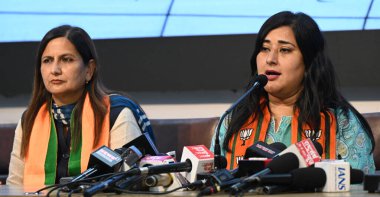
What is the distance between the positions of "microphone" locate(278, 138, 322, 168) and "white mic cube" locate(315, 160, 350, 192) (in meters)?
0.03

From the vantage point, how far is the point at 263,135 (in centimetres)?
266

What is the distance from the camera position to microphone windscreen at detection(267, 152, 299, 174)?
1656mm

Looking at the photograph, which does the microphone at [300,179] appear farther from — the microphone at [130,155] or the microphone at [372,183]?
the microphone at [130,155]

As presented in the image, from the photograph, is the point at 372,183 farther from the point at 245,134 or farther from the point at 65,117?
the point at 65,117

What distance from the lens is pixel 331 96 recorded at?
2.73 m

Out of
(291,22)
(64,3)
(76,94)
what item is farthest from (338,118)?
(64,3)

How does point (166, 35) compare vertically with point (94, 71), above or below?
above

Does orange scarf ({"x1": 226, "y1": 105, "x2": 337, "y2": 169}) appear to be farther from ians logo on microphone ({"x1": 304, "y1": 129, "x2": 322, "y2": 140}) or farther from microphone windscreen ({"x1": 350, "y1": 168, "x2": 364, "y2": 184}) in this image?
microphone windscreen ({"x1": 350, "y1": 168, "x2": 364, "y2": 184})

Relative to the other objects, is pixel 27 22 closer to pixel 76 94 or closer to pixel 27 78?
pixel 27 78

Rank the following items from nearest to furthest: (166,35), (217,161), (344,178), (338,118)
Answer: (344,178), (217,161), (338,118), (166,35)

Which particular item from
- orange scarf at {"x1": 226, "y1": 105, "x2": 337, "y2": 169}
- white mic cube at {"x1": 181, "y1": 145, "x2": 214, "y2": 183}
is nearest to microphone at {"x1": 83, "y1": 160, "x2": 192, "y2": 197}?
white mic cube at {"x1": 181, "y1": 145, "x2": 214, "y2": 183}

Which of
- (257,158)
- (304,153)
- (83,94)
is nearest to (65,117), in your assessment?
(83,94)

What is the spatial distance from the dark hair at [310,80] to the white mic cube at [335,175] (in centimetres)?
95

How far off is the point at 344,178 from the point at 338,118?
3.25ft
